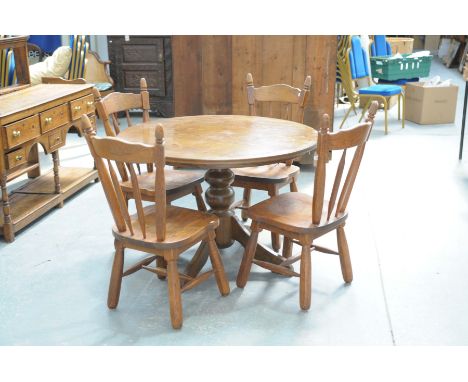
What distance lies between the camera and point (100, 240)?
11.7ft

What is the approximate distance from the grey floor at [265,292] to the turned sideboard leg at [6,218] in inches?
2.5

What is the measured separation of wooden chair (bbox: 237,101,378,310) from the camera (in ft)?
7.96

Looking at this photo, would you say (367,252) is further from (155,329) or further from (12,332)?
(12,332)

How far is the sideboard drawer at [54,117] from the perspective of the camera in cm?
380

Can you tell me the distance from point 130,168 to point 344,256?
122 centimetres

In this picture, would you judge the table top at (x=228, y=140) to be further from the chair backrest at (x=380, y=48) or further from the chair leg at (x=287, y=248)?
the chair backrest at (x=380, y=48)

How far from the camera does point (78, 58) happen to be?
6.53m

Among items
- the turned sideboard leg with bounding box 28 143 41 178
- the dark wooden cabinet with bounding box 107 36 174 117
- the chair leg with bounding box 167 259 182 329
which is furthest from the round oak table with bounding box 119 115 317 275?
the dark wooden cabinet with bounding box 107 36 174 117

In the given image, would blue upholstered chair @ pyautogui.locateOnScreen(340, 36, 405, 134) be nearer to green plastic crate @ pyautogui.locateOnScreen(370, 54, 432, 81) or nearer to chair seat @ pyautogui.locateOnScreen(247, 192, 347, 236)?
green plastic crate @ pyautogui.locateOnScreen(370, 54, 432, 81)

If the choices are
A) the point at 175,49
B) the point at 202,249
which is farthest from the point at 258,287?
the point at 175,49

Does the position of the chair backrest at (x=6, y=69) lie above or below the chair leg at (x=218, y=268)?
above

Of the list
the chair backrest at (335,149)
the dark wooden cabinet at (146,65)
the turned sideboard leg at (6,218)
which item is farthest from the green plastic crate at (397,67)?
the turned sideboard leg at (6,218)

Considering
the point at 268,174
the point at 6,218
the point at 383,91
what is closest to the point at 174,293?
the point at 268,174

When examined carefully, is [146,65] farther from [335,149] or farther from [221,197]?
[335,149]
